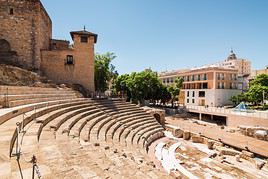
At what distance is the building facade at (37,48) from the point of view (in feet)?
54.7

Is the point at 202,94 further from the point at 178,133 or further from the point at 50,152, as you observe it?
the point at 50,152

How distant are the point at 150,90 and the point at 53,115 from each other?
64.6 feet

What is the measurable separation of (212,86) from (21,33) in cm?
3099

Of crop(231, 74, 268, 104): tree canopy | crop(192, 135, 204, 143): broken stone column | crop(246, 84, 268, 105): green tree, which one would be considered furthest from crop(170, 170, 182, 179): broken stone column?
crop(246, 84, 268, 105): green tree

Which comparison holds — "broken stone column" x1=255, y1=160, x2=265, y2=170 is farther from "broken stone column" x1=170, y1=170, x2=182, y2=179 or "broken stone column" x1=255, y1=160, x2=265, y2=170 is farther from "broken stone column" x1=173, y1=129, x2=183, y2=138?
"broken stone column" x1=173, y1=129, x2=183, y2=138

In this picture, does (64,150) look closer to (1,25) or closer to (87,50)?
(87,50)

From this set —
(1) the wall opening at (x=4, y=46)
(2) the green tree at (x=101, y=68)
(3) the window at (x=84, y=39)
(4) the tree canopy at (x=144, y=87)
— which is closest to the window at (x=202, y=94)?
(4) the tree canopy at (x=144, y=87)

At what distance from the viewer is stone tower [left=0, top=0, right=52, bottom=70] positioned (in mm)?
16594

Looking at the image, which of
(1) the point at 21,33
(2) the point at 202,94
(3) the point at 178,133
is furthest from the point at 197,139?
(2) the point at 202,94

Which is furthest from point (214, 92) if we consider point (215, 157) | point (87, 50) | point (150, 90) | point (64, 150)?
point (64, 150)

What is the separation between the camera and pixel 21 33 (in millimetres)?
16922

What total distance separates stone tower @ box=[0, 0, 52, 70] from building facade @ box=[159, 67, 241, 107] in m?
28.9

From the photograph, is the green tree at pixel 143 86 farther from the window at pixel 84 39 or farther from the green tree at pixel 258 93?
the green tree at pixel 258 93

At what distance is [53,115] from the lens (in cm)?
730
